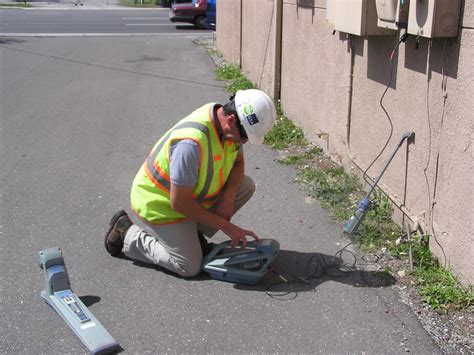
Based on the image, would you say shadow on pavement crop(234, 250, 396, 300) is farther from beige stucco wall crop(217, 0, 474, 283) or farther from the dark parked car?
the dark parked car

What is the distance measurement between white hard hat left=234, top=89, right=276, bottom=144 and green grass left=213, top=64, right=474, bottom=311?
131 centimetres

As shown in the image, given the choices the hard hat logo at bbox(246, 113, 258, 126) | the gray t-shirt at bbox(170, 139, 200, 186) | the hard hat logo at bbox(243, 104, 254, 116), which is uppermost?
the hard hat logo at bbox(243, 104, 254, 116)

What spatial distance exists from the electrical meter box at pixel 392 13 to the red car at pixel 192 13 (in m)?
19.8

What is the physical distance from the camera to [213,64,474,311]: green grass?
390cm

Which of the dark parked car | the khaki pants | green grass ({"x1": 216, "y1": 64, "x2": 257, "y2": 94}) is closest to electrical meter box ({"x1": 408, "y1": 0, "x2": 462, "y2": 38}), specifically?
the khaki pants

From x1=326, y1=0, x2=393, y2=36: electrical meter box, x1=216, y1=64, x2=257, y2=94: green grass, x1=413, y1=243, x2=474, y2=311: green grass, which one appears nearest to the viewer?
x1=413, y1=243, x2=474, y2=311: green grass

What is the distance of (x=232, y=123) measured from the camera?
399 cm

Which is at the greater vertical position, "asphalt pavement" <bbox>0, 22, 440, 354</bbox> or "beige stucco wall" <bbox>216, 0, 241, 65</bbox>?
"beige stucco wall" <bbox>216, 0, 241, 65</bbox>

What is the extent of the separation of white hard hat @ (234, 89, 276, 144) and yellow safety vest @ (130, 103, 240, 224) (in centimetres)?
24

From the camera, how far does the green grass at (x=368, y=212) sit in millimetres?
3904

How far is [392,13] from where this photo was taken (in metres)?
4.47

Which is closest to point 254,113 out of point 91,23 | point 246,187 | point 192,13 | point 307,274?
point 246,187

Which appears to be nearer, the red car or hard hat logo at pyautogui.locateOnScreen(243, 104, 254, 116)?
hard hat logo at pyautogui.locateOnScreen(243, 104, 254, 116)

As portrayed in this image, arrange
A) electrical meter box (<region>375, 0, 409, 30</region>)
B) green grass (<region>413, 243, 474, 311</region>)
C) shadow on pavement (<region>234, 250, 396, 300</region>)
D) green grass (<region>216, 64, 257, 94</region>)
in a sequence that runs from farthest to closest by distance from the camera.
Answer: green grass (<region>216, 64, 257, 94</region>) < electrical meter box (<region>375, 0, 409, 30</region>) < shadow on pavement (<region>234, 250, 396, 300</region>) < green grass (<region>413, 243, 474, 311</region>)
